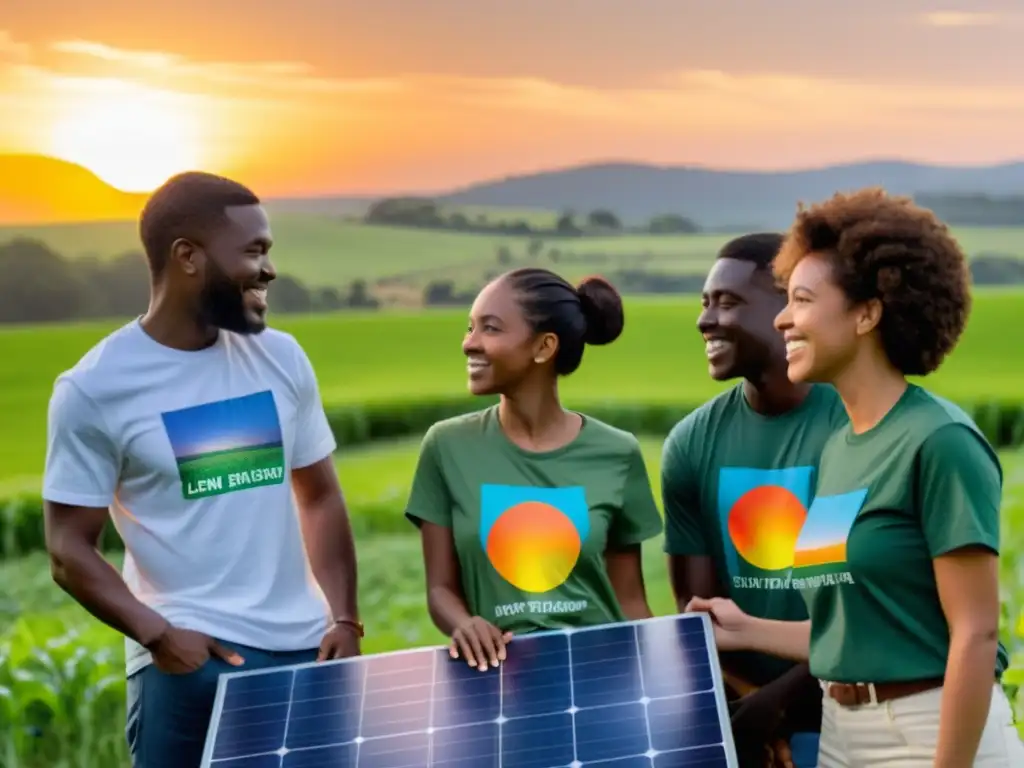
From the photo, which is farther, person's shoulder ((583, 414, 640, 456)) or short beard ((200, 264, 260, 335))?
person's shoulder ((583, 414, 640, 456))

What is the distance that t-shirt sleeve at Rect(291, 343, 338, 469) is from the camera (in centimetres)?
496

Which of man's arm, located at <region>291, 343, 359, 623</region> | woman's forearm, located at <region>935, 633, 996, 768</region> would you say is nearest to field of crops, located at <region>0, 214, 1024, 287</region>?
man's arm, located at <region>291, 343, 359, 623</region>

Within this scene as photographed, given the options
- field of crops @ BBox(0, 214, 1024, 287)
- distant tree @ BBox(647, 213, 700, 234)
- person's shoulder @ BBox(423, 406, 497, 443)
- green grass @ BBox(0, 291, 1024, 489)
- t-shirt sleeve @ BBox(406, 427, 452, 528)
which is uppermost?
person's shoulder @ BBox(423, 406, 497, 443)

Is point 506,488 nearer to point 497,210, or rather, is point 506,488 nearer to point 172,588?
point 172,588

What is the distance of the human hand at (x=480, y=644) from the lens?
438cm

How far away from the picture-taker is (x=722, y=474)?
15.7 ft

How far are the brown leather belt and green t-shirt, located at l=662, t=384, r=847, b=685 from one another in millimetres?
721

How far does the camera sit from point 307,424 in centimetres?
498

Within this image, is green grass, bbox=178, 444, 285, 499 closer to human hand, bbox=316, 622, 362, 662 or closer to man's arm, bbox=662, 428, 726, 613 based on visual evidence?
human hand, bbox=316, 622, 362, 662

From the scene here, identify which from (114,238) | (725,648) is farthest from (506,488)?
(114,238)

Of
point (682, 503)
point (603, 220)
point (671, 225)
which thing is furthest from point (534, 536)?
point (603, 220)

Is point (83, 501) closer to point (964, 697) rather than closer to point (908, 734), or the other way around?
point (908, 734)

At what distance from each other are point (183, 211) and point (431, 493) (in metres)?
1.13

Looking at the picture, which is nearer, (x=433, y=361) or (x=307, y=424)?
(x=307, y=424)
